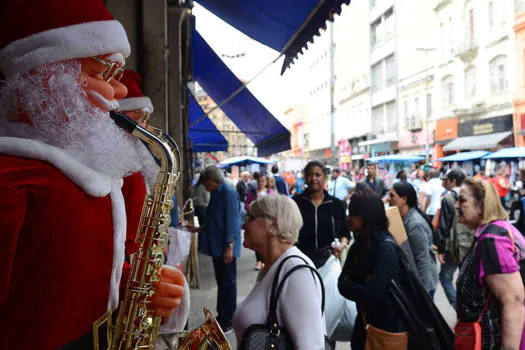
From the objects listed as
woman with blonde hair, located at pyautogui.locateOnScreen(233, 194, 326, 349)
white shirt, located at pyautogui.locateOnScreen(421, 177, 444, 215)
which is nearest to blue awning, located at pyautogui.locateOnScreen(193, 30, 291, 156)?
white shirt, located at pyautogui.locateOnScreen(421, 177, 444, 215)

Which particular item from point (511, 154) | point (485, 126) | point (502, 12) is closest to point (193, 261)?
point (511, 154)

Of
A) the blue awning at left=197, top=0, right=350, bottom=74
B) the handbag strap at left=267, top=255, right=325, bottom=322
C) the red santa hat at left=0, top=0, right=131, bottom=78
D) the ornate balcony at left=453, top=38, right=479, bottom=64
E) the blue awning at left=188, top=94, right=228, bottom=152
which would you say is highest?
the ornate balcony at left=453, top=38, right=479, bottom=64

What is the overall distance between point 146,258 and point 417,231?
3648mm

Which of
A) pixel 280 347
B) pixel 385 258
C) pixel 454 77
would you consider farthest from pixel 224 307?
pixel 454 77

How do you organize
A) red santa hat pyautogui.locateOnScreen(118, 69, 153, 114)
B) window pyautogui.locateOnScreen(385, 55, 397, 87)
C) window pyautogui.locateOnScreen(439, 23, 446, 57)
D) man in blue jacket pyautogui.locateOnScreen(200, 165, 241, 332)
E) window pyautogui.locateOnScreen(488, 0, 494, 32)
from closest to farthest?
red santa hat pyautogui.locateOnScreen(118, 69, 153, 114), man in blue jacket pyautogui.locateOnScreen(200, 165, 241, 332), window pyautogui.locateOnScreen(488, 0, 494, 32), window pyautogui.locateOnScreen(439, 23, 446, 57), window pyautogui.locateOnScreen(385, 55, 397, 87)

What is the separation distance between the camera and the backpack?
5902 millimetres

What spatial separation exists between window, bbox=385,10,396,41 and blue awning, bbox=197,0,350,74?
118 ft

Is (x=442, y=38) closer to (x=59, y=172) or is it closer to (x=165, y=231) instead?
(x=165, y=231)

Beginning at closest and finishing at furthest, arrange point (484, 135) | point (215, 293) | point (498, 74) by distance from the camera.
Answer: point (215, 293) < point (498, 74) < point (484, 135)

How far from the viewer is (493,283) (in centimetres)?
325

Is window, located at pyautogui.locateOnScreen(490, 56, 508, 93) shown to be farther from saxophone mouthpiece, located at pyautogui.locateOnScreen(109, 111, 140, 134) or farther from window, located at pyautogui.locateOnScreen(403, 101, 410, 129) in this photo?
saxophone mouthpiece, located at pyautogui.locateOnScreen(109, 111, 140, 134)

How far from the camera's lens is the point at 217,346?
202cm

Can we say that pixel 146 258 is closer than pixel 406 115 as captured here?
Yes

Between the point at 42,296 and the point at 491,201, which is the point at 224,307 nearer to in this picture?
the point at 491,201
